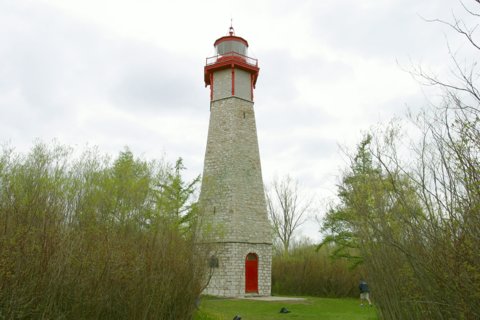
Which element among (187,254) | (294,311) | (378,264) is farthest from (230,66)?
(378,264)

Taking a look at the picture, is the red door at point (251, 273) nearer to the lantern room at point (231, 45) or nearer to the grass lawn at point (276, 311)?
the grass lawn at point (276, 311)

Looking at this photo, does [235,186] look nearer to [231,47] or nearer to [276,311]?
[276,311]

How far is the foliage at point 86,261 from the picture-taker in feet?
15.8

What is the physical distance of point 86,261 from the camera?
222 inches

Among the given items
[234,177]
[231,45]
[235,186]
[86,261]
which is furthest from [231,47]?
[86,261]

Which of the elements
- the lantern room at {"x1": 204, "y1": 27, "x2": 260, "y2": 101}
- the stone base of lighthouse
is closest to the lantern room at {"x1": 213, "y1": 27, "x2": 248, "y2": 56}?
the lantern room at {"x1": 204, "y1": 27, "x2": 260, "y2": 101}

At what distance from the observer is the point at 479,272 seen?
12.2 feet

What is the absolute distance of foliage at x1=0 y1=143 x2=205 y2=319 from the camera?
481 cm

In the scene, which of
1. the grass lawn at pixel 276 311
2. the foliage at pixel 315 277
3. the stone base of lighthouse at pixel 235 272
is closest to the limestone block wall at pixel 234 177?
the stone base of lighthouse at pixel 235 272

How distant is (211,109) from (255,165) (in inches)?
146

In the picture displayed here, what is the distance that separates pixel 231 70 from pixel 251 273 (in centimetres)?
1005

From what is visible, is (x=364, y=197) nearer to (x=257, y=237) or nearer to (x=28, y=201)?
(x=28, y=201)

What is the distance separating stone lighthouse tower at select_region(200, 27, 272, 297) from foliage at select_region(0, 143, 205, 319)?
1074cm

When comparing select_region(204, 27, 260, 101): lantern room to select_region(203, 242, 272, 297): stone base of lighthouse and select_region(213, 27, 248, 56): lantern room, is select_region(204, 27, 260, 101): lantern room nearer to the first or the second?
select_region(213, 27, 248, 56): lantern room
